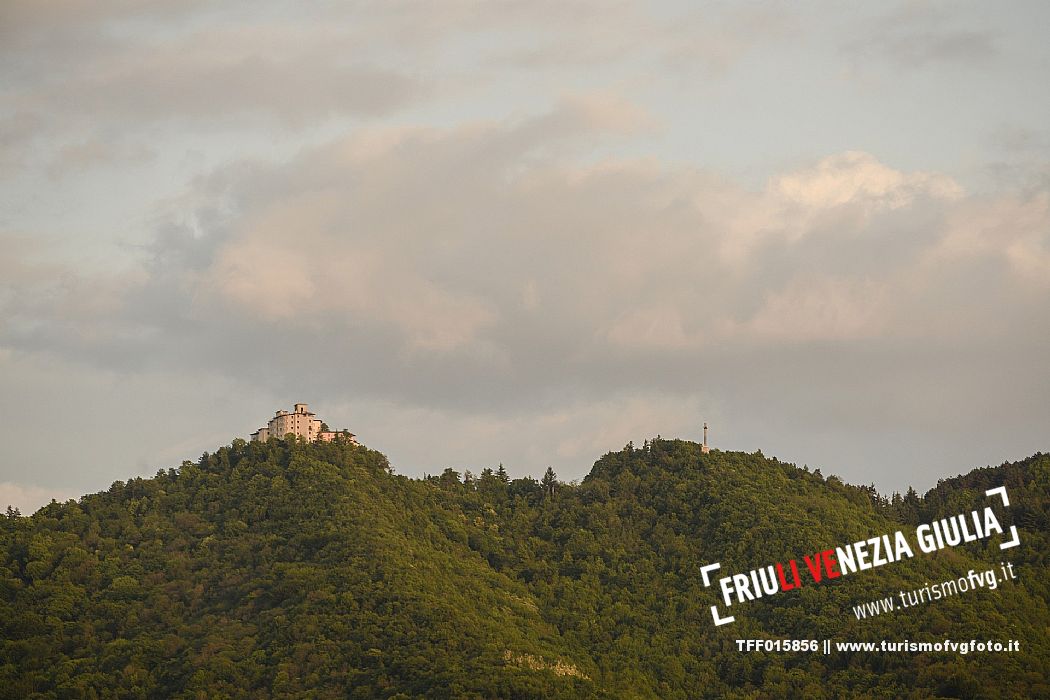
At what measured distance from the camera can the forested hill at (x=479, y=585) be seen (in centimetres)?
12181

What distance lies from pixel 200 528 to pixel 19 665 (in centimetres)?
2338

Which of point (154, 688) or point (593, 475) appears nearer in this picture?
point (154, 688)

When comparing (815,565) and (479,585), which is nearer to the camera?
(479,585)

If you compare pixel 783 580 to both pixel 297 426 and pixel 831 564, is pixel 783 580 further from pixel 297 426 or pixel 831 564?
pixel 297 426

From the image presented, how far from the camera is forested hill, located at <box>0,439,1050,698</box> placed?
12181 centimetres

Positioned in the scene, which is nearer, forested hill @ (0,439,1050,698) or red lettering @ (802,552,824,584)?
forested hill @ (0,439,1050,698)

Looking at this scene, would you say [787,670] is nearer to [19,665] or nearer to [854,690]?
[854,690]

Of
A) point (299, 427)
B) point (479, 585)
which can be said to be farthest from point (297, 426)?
point (479, 585)

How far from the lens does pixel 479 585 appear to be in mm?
137875

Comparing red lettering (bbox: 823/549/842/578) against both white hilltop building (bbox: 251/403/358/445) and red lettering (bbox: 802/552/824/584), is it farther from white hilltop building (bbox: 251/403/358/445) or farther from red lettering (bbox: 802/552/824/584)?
white hilltop building (bbox: 251/403/358/445)

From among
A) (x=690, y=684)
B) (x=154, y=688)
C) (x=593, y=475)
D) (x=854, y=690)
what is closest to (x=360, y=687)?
(x=154, y=688)

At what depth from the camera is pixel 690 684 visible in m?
128

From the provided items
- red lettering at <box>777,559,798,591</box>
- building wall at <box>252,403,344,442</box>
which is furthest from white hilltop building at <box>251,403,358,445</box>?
red lettering at <box>777,559,798,591</box>

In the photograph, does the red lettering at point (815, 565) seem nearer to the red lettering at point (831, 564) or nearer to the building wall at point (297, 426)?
the red lettering at point (831, 564)
